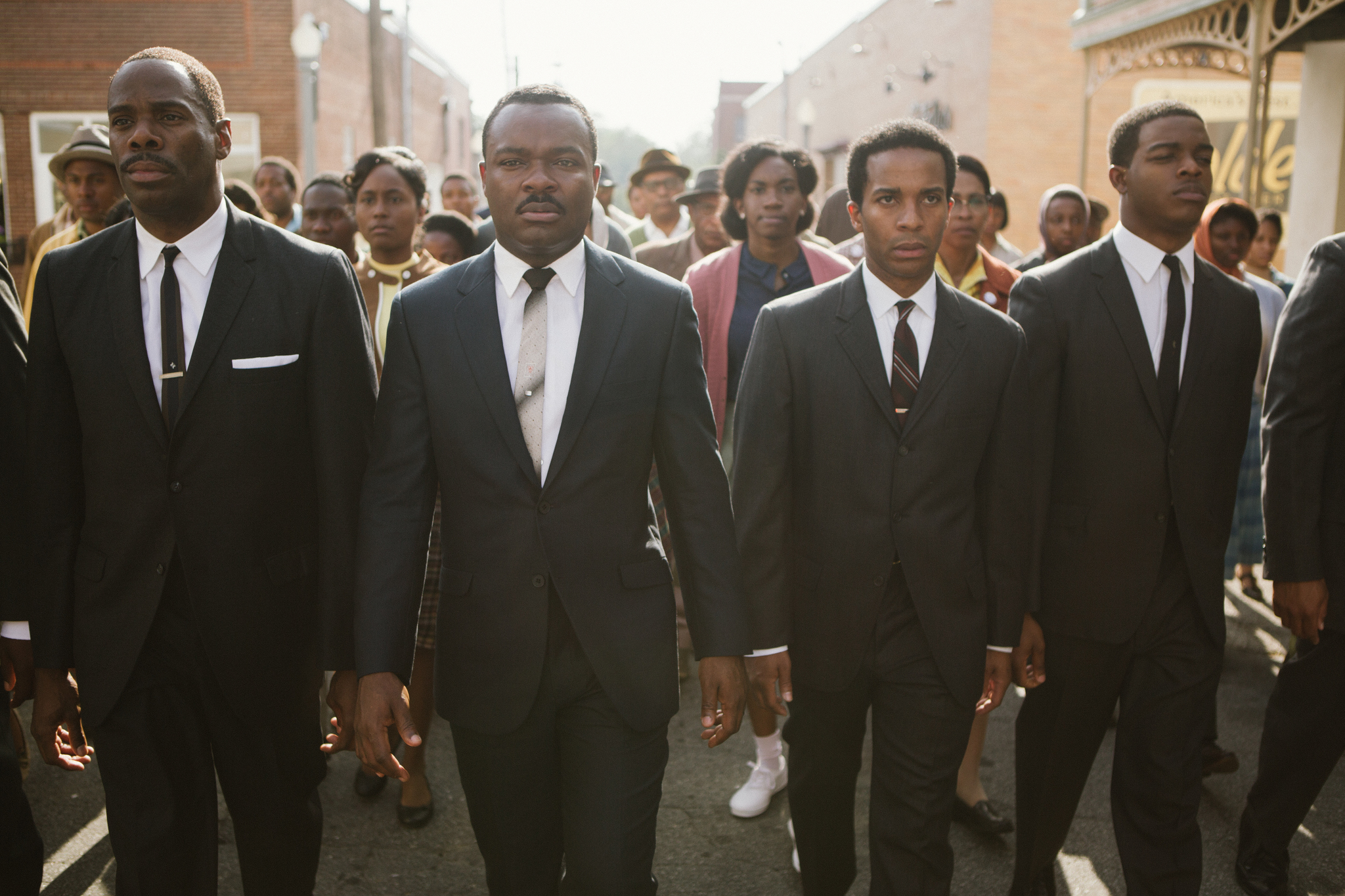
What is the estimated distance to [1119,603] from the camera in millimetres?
3053

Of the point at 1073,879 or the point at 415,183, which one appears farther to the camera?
the point at 415,183

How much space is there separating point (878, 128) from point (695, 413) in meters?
1.12

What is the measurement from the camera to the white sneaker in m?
4.09

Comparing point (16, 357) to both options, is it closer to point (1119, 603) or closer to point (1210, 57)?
point (1119, 603)

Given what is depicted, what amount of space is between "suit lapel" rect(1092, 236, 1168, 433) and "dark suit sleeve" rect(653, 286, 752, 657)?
1.34 metres

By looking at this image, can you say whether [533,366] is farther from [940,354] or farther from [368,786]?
[368,786]

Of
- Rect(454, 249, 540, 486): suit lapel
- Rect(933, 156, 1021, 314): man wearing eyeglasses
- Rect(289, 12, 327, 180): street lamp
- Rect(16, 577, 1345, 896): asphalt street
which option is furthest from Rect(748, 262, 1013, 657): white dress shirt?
Rect(289, 12, 327, 180): street lamp

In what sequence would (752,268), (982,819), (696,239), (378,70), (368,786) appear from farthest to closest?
(378,70) → (696,239) → (752,268) → (368,786) → (982,819)

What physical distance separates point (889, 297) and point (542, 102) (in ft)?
3.56

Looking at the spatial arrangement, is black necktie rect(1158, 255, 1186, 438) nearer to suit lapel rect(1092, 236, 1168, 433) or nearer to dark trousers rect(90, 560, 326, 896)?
suit lapel rect(1092, 236, 1168, 433)

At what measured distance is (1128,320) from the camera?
3053 mm

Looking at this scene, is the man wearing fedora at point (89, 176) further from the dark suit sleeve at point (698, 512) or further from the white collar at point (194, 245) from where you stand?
the dark suit sleeve at point (698, 512)

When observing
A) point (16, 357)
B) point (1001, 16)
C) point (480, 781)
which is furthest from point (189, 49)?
point (480, 781)

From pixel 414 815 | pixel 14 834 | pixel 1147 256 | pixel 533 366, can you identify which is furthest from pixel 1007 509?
pixel 14 834
